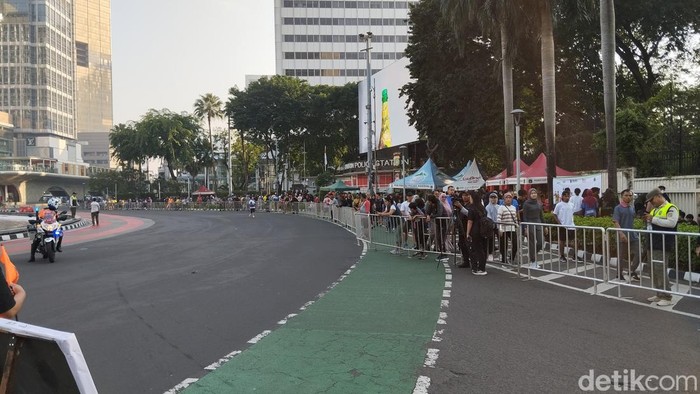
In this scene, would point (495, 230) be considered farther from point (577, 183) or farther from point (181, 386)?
point (577, 183)

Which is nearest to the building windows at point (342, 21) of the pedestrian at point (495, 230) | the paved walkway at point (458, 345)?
the pedestrian at point (495, 230)

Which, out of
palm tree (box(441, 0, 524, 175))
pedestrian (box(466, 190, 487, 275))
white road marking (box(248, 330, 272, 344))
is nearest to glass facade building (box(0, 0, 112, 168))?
A: palm tree (box(441, 0, 524, 175))

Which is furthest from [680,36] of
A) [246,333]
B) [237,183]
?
[237,183]

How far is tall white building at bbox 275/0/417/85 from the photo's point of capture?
8531cm

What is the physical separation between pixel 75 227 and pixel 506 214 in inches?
1022

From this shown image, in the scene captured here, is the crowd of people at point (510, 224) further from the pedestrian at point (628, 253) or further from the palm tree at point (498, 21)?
the palm tree at point (498, 21)

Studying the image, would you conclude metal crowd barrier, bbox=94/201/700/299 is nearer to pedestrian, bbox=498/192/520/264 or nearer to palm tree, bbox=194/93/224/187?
pedestrian, bbox=498/192/520/264

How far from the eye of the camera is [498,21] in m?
21.3

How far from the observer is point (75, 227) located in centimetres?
2917

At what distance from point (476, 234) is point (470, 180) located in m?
15.0

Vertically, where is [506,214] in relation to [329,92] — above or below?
below

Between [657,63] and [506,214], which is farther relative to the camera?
[657,63]

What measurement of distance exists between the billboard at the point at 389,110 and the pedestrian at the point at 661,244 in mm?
42975

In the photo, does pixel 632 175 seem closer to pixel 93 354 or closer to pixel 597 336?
pixel 597 336
